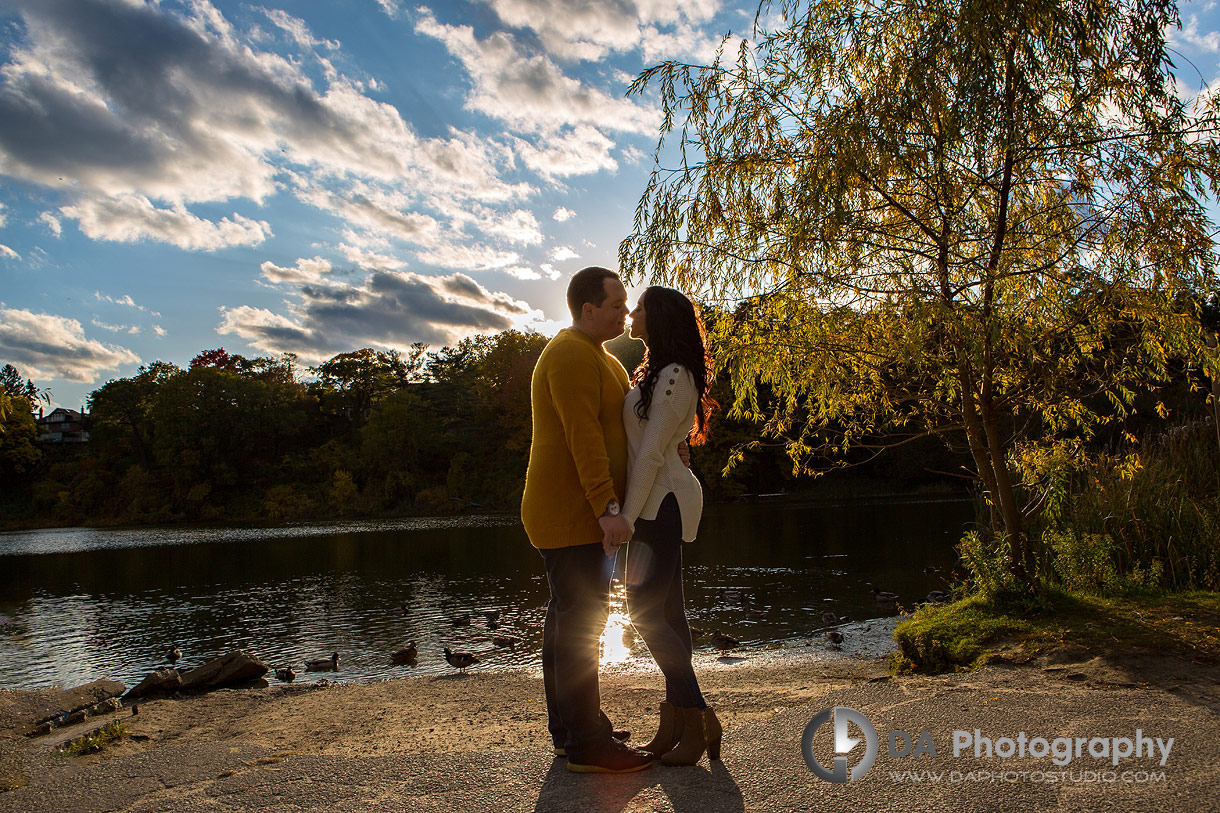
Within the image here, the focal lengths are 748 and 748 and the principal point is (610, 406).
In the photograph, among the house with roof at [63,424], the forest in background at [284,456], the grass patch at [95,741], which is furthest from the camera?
the house with roof at [63,424]

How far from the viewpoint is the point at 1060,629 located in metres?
5.43

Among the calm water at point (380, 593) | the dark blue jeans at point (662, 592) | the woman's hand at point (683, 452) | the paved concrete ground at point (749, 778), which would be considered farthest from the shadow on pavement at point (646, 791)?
the calm water at point (380, 593)

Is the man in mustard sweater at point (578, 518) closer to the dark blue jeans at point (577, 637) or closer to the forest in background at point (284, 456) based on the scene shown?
the dark blue jeans at point (577, 637)

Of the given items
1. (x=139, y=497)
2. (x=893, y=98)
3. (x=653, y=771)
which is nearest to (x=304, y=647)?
(x=653, y=771)

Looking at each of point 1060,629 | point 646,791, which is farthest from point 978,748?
point 1060,629

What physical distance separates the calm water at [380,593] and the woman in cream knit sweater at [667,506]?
6951 millimetres

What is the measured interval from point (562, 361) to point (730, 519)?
101 feet

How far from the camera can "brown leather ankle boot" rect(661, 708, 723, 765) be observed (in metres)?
3.10

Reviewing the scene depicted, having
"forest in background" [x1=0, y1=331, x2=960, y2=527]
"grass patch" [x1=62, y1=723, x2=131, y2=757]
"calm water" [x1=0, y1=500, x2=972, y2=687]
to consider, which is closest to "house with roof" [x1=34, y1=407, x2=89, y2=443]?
"forest in background" [x1=0, y1=331, x2=960, y2=527]

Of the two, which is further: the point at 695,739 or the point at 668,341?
the point at 668,341

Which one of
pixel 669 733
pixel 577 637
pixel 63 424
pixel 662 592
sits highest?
pixel 63 424

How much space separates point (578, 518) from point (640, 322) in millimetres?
937

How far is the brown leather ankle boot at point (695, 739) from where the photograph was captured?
10.2ft

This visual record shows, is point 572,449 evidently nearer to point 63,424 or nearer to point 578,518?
point 578,518
